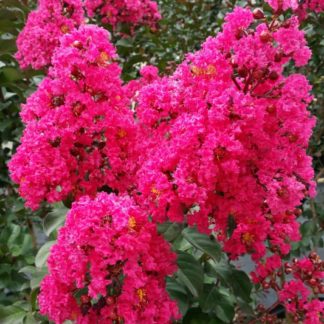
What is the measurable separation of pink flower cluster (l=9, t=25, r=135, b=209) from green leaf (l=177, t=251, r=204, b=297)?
23cm

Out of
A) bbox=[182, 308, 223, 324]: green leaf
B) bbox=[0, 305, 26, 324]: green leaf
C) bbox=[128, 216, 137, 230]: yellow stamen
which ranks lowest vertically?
bbox=[0, 305, 26, 324]: green leaf

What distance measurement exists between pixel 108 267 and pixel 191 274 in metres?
0.29

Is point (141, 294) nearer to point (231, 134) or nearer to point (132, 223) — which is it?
point (132, 223)

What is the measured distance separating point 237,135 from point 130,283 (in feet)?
1.12

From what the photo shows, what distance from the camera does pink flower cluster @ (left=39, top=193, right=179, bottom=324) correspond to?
0.91 meters

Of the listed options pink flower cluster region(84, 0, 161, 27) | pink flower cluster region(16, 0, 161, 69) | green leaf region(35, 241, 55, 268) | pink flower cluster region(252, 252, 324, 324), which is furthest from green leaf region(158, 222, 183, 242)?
pink flower cluster region(84, 0, 161, 27)

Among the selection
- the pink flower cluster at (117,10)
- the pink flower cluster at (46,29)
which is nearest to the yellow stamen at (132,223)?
the pink flower cluster at (46,29)

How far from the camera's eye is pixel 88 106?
1120mm

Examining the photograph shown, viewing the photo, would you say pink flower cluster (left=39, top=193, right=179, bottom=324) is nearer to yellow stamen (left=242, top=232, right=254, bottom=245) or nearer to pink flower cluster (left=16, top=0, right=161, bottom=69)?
yellow stamen (left=242, top=232, right=254, bottom=245)

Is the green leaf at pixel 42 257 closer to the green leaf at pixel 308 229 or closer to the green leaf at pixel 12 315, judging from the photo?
the green leaf at pixel 12 315

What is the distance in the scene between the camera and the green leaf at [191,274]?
1146 mm

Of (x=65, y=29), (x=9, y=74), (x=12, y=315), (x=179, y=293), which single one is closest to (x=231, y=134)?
(x=179, y=293)

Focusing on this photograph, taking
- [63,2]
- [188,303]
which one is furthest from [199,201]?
[63,2]

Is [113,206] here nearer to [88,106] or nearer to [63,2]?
[88,106]
